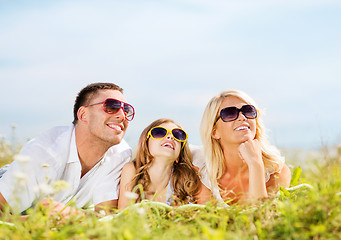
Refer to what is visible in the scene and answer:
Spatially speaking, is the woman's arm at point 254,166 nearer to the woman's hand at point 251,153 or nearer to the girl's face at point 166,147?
the woman's hand at point 251,153

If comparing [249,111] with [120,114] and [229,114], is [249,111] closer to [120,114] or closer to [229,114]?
[229,114]

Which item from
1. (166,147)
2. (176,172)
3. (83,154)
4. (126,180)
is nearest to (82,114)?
(83,154)

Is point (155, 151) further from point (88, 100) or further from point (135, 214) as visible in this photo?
point (135, 214)

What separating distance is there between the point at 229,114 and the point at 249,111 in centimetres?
27

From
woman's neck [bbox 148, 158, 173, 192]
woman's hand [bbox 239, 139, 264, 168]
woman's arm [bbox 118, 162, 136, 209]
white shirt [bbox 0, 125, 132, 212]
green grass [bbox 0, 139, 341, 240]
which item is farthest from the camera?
white shirt [bbox 0, 125, 132, 212]

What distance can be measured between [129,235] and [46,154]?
11.0ft

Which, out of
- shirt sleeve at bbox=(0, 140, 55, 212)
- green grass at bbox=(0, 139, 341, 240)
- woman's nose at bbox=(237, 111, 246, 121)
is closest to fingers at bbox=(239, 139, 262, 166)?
woman's nose at bbox=(237, 111, 246, 121)

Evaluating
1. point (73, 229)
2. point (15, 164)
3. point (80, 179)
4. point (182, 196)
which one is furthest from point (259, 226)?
point (15, 164)

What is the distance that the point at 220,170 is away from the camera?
473 cm

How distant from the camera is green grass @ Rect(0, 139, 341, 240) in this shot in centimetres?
221

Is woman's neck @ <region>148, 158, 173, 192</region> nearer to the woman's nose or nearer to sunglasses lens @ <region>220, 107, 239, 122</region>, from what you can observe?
sunglasses lens @ <region>220, 107, 239, 122</region>

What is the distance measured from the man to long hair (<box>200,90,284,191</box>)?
4.02 feet

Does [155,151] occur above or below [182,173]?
above

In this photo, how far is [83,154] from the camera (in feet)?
17.4
